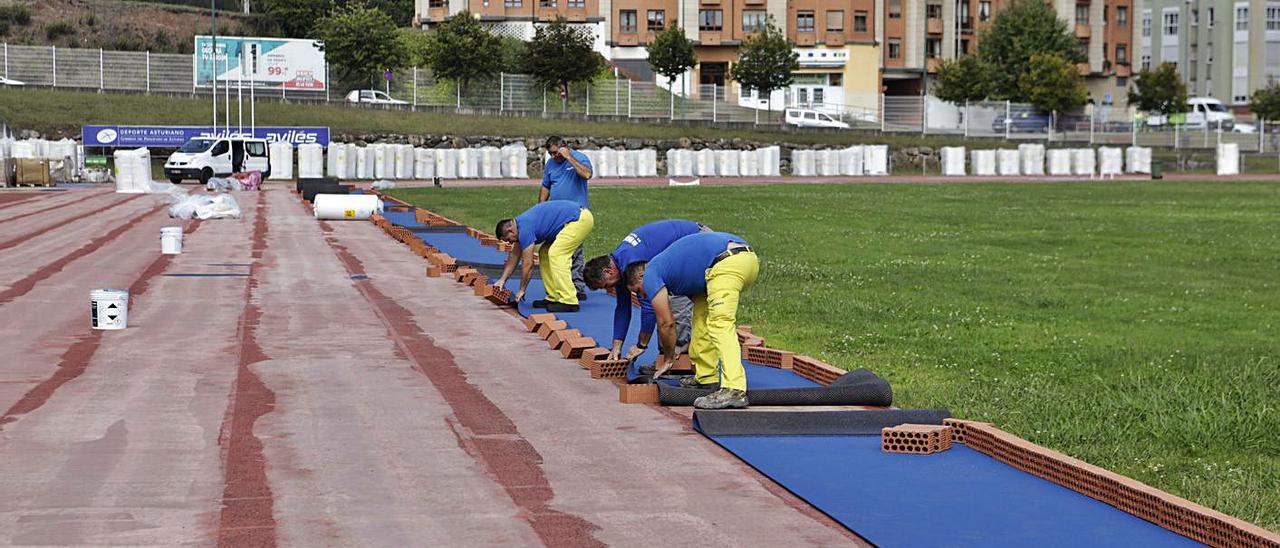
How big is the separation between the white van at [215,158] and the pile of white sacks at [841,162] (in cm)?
2243

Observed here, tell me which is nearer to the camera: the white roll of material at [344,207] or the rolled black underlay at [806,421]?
the rolled black underlay at [806,421]

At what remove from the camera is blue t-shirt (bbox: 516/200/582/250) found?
55.0 ft

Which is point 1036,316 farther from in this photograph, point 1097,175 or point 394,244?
point 1097,175

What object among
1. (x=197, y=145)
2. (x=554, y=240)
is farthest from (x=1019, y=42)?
(x=554, y=240)

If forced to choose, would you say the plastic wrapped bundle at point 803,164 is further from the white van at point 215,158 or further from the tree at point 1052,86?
the tree at point 1052,86

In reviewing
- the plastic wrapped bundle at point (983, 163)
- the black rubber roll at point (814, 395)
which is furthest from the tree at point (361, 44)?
the black rubber roll at point (814, 395)

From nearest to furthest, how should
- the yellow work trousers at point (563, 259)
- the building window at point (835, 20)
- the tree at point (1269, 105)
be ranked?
the yellow work trousers at point (563, 259) < the tree at point (1269, 105) < the building window at point (835, 20)

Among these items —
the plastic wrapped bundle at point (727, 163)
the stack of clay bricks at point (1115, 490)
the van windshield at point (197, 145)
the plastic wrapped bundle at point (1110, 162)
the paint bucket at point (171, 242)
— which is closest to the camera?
the stack of clay bricks at point (1115, 490)

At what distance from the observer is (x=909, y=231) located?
31625 mm

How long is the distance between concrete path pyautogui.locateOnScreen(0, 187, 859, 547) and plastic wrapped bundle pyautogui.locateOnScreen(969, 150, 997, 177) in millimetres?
56117

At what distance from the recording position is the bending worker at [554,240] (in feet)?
55.2

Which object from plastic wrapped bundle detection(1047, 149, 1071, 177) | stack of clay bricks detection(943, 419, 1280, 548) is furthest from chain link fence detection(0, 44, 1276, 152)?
stack of clay bricks detection(943, 419, 1280, 548)

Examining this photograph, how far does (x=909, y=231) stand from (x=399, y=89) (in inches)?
2067

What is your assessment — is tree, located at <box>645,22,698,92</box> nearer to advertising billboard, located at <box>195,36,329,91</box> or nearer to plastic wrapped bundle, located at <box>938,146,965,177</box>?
advertising billboard, located at <box>195,36,329,91</box>
